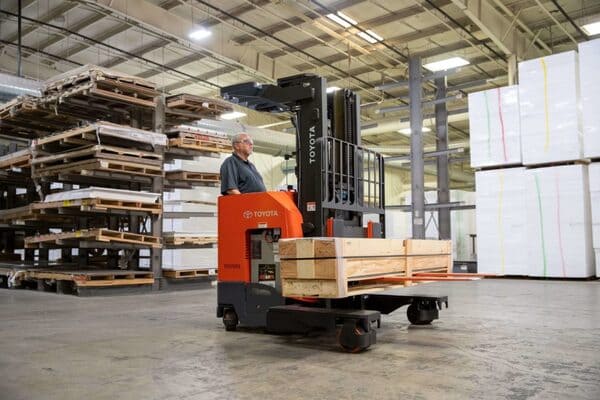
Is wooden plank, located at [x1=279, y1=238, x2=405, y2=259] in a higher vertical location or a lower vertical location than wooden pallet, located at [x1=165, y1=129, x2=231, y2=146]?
lower

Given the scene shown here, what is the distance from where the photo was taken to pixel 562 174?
9.23 m

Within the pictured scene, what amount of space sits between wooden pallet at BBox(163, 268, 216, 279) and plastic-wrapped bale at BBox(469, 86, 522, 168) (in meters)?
5.35

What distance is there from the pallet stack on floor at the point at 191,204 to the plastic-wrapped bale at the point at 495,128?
4794 millimetres

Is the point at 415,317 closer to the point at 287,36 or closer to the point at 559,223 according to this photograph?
the point at 559,223

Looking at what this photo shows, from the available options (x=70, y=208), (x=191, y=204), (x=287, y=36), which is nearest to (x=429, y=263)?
(x=191, y=204)


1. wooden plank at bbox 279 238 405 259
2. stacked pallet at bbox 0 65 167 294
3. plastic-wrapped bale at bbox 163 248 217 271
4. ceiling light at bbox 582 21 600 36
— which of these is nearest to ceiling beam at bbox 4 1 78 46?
stacked pallet at bbox 0 65 167 294

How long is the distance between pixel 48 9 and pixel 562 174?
36.1 feet

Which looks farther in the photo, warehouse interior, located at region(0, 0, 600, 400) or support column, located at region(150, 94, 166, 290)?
support column, located at region(150, 94, 166, 290)

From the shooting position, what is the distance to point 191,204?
31.0 ft

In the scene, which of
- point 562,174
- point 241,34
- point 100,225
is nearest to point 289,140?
point 241,34

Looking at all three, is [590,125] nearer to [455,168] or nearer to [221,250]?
[221,250]

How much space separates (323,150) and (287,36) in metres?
9.65

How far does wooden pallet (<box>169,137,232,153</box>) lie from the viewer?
29.0 feet

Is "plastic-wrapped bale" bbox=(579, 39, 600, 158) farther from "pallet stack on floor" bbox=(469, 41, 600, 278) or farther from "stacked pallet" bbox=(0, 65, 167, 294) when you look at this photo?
"stacked pallet" bbox=(0, 65, 167, 294)
